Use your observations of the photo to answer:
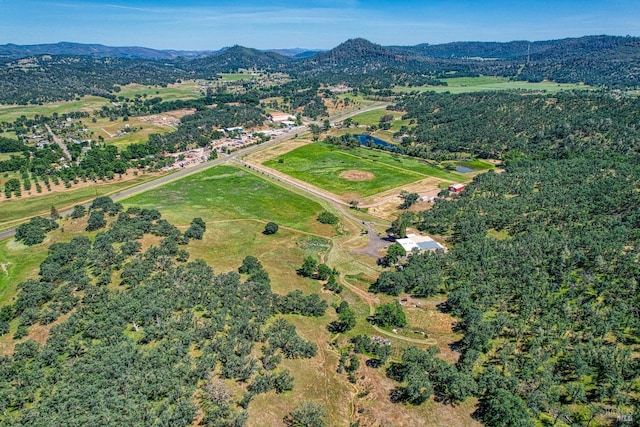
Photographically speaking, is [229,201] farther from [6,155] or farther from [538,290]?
[6,155]

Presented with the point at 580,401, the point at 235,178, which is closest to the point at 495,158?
the point at 235,178

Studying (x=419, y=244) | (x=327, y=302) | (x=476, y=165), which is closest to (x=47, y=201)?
(x=327, y=302)

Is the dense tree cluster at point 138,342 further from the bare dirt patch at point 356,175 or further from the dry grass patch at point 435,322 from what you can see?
the bare dirt patch at point 356,175

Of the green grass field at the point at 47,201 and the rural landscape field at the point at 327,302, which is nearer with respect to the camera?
the rural landscape field at the point at 327,302

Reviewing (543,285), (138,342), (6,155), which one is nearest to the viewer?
(138,342)

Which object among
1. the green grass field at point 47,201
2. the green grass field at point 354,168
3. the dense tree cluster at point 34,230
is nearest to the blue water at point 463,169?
the green grass field at point 354,168

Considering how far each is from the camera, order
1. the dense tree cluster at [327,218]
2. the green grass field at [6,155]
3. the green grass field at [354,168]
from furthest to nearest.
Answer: the green grass field at [6,155], the green grass field at [354,168], the dense tree cluster at [327,218]

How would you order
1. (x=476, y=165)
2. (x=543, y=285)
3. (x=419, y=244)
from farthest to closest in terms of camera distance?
(x=476, y=165)
(x=419, y=244)
(x=543, y=285)
